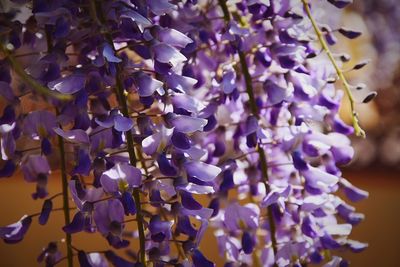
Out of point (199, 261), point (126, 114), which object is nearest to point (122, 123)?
point (126, 114)

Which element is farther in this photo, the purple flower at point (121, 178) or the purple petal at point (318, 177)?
the purple petal at point (318, 177)

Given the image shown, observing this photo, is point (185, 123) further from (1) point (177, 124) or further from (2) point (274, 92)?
(2) point (274, 92)

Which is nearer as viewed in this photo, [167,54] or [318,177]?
[167,54]

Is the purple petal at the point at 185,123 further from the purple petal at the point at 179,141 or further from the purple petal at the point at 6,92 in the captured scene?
the purple petal at the point at 6,92

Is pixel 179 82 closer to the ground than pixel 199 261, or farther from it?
farther from it

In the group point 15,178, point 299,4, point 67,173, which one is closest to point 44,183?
point 67,173

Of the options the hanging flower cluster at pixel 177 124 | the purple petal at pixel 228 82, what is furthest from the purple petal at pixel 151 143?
the purple petal at pixel 228 82

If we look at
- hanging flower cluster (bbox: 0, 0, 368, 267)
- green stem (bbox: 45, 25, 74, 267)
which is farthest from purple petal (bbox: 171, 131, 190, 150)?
green stem (bbox: 45, 25, 74, 267)

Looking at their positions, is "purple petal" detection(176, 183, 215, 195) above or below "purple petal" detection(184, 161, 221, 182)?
below

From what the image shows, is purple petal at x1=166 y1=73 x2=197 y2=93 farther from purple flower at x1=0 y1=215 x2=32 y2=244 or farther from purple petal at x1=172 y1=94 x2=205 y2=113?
→ purple flower at x1=0 y1=215 x2=32 y2=244
